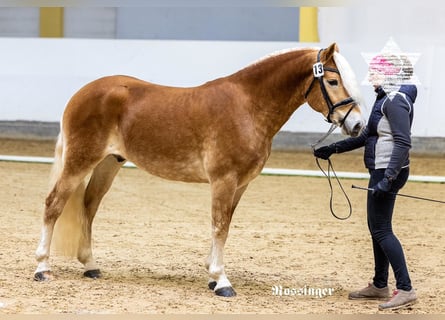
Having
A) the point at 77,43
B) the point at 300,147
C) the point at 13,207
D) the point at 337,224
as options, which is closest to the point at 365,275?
the point at 337,224

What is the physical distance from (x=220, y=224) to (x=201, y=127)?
597mm

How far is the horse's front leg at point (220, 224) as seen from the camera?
194 inches

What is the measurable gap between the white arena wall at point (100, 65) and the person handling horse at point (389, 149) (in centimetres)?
630

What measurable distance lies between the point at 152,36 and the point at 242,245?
5.32 m

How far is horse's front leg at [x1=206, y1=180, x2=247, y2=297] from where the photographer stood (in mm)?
4938

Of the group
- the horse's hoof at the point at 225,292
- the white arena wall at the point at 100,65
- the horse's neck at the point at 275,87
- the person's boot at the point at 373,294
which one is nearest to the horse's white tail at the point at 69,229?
the horse's hoof at the point at 225,292

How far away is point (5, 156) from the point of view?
10797 millimetres

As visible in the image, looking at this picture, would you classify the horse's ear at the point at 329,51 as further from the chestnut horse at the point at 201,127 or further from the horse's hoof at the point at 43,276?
the horse's hoof at the point at 43,276

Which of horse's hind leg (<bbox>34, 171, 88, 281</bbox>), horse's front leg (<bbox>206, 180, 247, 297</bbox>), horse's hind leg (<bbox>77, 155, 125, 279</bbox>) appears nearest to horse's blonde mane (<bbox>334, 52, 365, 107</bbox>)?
horse's front leg (<bbox>206, 180, 247, 297</bbox>)

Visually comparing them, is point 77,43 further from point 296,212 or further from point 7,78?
point 296,212

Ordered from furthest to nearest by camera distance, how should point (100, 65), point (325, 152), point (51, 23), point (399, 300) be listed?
point (100, 65)
point (51, 23)
point (325, 152)
point (399, 300)

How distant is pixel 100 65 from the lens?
11477 mm

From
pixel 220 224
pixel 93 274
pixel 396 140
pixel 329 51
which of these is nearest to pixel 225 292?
pixel 220 224

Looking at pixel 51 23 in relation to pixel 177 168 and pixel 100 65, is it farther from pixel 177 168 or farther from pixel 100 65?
pixel 177 168
